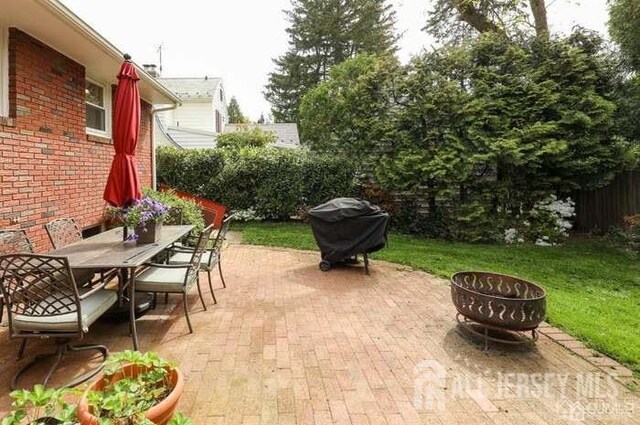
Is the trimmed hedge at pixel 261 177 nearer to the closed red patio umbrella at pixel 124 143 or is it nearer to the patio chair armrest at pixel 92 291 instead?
the closed red patio umbrella at pixel 124 143

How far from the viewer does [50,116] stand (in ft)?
16.4

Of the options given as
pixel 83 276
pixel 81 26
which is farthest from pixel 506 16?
pixel 83 276

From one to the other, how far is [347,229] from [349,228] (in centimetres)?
4

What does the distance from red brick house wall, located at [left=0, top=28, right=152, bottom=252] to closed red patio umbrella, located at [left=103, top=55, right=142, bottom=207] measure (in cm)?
124

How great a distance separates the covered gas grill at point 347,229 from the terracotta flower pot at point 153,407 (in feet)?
12.8

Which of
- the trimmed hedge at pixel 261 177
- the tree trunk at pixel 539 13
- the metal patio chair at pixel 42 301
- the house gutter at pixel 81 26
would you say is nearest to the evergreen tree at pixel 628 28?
the tree trunk at pixel 539 13

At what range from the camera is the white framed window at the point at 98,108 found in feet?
20.7

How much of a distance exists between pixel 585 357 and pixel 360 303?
7.26ft

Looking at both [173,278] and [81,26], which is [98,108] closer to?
[81,26]

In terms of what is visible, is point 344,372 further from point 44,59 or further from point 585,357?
point 44,59

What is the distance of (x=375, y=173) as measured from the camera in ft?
31.2

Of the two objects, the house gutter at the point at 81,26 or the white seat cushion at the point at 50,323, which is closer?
the white seat cushion at the point at 50,323

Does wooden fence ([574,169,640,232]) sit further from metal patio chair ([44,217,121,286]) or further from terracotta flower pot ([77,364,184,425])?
metal patio chair ([44,217,121,286])

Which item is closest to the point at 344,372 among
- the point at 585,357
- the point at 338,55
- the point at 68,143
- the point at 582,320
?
the point at 585,357
